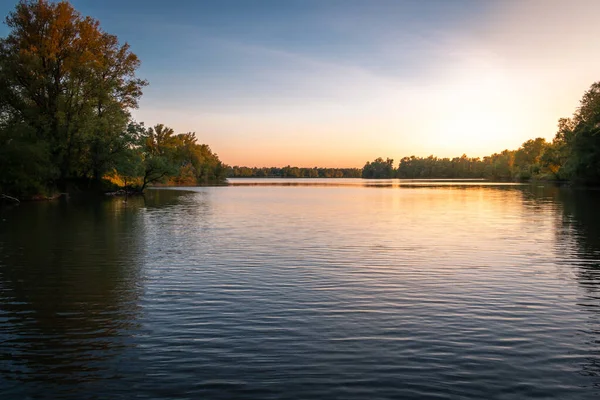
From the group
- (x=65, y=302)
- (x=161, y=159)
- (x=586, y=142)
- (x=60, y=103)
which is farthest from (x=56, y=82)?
(x=586, y=142)

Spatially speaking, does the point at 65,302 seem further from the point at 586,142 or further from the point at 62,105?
the point at 586,142

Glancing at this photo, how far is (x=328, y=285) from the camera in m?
17.1

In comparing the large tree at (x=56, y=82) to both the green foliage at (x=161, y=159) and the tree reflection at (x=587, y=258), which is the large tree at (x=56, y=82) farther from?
the tree reflection at (x=587, y=258)

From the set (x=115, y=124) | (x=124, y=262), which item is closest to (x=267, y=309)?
(x=124, y=262)

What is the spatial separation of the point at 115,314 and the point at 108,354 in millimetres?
3314

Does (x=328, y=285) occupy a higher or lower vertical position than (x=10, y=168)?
lower

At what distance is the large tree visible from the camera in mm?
64500

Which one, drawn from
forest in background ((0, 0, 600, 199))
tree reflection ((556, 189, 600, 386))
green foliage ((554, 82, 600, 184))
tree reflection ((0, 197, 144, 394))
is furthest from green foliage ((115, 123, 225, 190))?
green foliage ((554, 82, 600, 184))

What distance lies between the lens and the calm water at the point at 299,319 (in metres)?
8.92

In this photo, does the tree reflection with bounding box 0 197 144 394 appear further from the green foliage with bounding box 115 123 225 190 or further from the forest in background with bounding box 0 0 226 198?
the green foliage with bounding box 115 123 225 190

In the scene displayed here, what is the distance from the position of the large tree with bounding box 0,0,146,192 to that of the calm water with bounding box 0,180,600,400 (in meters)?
43.6

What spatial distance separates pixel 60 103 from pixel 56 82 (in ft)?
12.3

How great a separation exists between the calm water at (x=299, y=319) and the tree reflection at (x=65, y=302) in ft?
0.20

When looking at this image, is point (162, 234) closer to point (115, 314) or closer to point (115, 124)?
point (115, 314)
